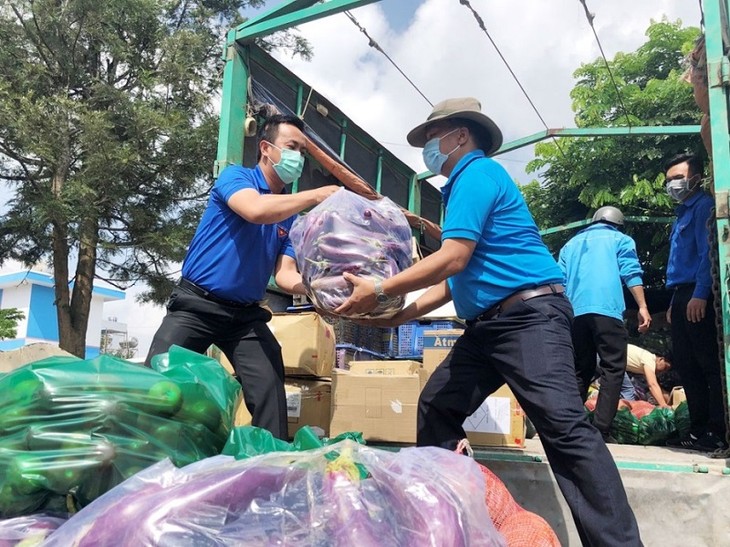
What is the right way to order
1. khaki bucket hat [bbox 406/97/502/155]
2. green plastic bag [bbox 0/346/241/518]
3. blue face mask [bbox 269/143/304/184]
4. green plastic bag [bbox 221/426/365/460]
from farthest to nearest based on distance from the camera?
blue face mask [bbox 269/143/304/184] → khaki bucket hat [bbox 406/97/502/155] → green plastic bag [bbox 221/426/365/460] → green plastic bag [bbox 0/346/241/518]

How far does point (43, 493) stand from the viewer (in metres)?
1.55

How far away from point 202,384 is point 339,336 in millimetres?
3797

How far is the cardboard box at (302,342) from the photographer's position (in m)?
4.06

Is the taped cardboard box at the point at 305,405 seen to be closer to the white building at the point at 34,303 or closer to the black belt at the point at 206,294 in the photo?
the black belt at the point at 206,294

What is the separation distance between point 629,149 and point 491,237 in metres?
9.03

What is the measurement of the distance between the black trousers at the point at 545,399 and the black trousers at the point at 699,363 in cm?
167

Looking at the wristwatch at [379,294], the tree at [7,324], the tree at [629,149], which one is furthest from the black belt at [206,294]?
the tree at [7,324]

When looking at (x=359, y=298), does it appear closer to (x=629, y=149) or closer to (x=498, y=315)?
(x=498, y=315)

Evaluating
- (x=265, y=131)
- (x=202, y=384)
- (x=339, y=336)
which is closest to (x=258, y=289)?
(x=265, y=131)

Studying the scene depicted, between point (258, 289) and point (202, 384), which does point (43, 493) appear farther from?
point (258, 289)

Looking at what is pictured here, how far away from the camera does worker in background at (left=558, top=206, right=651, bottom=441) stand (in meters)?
4.09

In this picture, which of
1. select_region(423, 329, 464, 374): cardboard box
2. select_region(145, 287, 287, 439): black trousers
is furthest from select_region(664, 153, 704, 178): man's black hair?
select_region(145, 287, 287, 439): black trousers

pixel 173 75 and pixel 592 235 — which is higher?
pixel 173 75

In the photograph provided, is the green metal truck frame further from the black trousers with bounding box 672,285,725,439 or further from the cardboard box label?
the cardboard box label
